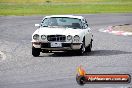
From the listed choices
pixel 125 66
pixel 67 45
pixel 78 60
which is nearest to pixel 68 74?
pixel 125 66

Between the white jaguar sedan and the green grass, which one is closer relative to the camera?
the white jaguar sedan

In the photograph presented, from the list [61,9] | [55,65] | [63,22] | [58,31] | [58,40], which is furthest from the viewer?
[61,9]

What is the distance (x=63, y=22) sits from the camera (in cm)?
1902

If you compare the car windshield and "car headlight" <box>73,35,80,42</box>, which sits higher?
the car windshield

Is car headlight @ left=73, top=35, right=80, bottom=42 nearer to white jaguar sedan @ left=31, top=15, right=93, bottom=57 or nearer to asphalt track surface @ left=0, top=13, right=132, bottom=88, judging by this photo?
white jaguar sedan @ left=31, top=15, right=93, bottom=57

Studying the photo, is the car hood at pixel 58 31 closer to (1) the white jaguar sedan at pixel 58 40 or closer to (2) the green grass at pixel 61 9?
(1) the white jaguar sedan at pixel 58 40

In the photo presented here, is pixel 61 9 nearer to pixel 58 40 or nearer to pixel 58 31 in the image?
pixel 58 31

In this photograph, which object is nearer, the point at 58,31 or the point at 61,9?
the point at 58,31

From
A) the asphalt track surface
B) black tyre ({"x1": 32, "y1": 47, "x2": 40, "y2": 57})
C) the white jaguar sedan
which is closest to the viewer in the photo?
the asphalt track surface

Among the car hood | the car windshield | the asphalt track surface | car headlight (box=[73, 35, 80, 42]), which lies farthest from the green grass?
car headlight (box=[73, 35, 80, 42])

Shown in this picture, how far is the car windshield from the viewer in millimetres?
18906

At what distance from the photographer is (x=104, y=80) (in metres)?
7.01

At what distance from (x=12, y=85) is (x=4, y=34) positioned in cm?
1863

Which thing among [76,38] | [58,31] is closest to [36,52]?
[58,31]
